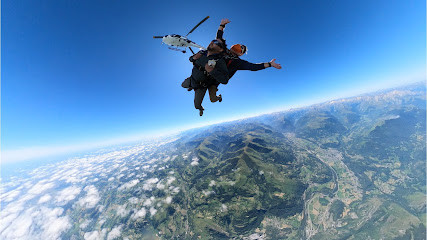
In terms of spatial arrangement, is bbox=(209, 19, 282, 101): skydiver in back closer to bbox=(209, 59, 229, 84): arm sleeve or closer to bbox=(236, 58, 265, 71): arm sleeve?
bbox=(236, 58, 265, 71): arm sleeve

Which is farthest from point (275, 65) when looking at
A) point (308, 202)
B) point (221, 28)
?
point (308, 202)

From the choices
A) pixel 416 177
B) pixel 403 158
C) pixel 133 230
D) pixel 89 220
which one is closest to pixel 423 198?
pixel 416 177

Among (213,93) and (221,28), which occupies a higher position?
(221,28)

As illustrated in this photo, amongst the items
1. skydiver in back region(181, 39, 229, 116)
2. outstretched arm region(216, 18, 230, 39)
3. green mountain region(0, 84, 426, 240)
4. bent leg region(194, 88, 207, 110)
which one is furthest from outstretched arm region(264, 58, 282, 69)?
green mountain region(0, 84, 426, 240)

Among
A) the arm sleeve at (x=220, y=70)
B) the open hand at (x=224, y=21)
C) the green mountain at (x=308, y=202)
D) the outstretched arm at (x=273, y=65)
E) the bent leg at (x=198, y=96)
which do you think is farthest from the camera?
the green mountain at (x=308, y=202)

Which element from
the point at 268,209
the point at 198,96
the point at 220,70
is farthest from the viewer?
the point at 268,209

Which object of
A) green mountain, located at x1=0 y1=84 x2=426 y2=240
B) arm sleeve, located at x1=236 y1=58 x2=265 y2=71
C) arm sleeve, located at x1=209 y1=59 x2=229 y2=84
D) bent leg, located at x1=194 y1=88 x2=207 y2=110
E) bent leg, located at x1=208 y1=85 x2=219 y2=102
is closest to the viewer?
arm sleeve, located at x1=209 y1=59 x2=229 y2=84

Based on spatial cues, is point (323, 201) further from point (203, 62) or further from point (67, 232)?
point (67, 232)

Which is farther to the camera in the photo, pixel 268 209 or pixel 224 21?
pixel 268 209

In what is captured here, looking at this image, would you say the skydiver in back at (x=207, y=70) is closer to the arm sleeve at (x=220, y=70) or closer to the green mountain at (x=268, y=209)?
the arm sleeve at (x=220, y=70)

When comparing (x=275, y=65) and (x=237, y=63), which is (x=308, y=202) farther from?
(x=237, y=63)

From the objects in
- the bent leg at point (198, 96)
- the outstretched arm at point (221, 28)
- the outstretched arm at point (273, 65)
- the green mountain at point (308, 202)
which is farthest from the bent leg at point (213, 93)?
the green mountain at point (308, 202)
